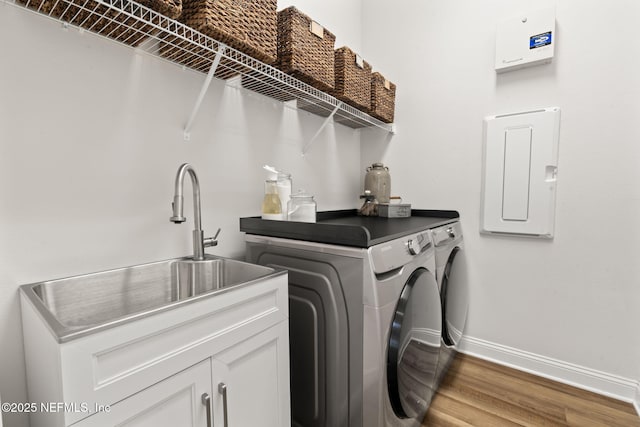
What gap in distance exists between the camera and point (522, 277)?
2.05 m

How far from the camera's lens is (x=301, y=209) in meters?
1.60

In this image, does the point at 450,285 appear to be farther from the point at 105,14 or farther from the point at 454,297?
the point at 105,14

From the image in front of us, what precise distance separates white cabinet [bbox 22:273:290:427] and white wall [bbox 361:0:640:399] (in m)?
1.75

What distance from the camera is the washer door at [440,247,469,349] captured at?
5.82ft

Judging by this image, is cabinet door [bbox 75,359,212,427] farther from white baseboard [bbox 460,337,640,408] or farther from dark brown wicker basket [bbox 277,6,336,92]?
white baseboard [bbox 460,337,640,408]

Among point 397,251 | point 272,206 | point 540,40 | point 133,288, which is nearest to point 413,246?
point 397,251

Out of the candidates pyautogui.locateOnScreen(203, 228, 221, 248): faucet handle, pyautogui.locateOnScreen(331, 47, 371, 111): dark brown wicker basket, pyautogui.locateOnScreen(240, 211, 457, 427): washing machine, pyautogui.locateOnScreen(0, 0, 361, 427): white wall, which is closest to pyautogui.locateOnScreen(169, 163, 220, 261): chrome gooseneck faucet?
pyautogui.locateOnScreen(203, 228, 221, 248): faucet handle

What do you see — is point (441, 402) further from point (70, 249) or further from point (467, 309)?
point (70, 249)

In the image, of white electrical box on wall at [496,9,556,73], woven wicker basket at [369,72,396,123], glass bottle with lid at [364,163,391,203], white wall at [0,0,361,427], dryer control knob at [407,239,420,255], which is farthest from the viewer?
glass bottle with lid at [364,163,391,203]

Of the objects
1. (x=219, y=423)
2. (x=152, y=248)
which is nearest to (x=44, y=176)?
(x=152, y=248)

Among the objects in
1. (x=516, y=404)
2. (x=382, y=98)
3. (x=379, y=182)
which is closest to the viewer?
(x=516, y=404)

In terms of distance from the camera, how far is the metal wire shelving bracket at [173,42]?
955 mm

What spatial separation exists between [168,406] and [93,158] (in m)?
0.92

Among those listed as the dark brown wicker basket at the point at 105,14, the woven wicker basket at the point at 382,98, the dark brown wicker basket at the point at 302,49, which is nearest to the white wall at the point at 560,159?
the woven wicker basket at the point at 382,98
